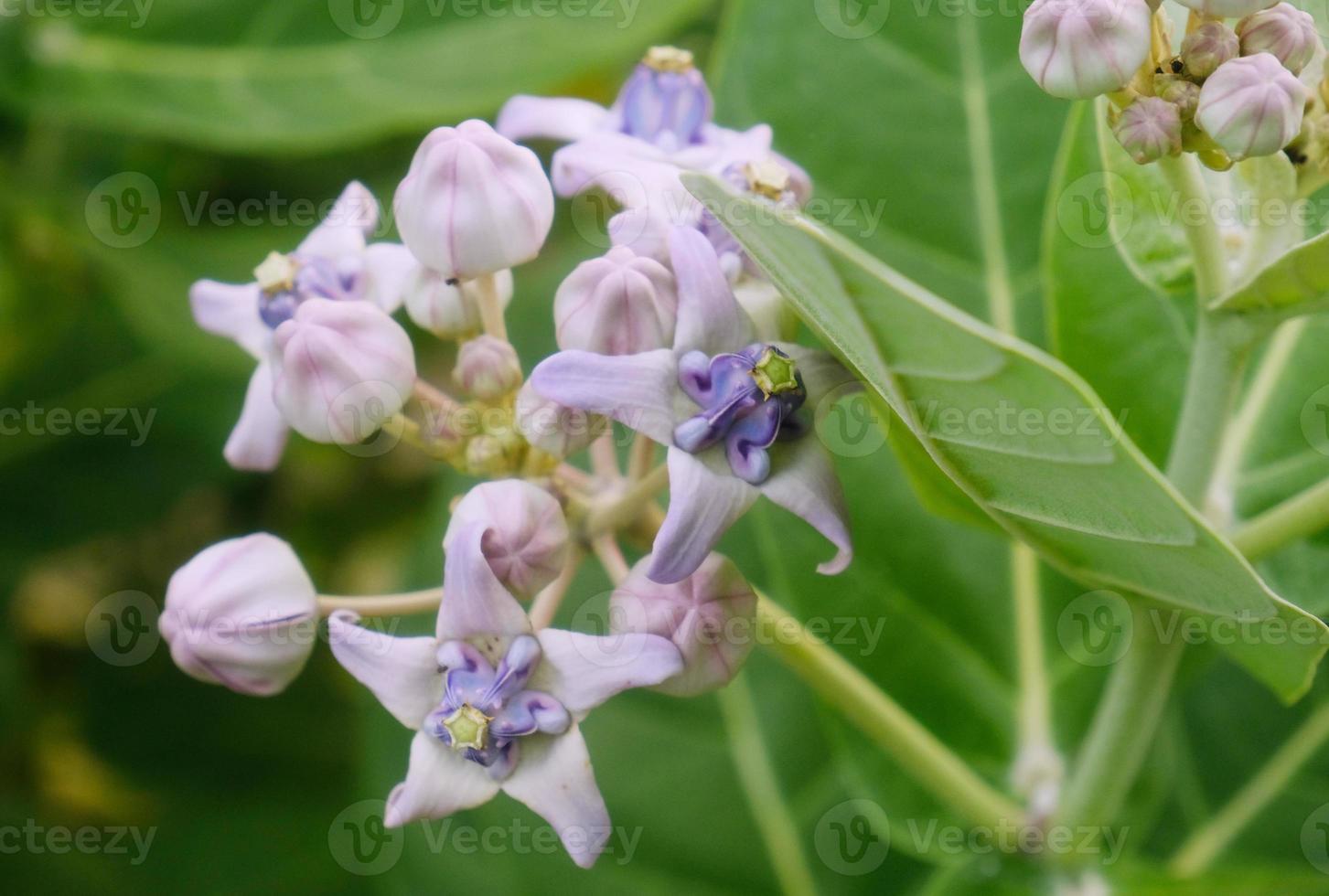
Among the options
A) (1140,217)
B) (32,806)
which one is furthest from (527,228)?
(32,806)

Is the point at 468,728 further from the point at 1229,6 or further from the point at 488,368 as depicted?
the point at 1229,6

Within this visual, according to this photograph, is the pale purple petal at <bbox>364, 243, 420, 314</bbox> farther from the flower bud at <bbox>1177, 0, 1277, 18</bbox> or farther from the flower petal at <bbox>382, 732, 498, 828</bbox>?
the flower bud at <bbox>1177, 0, 1277, 18</bbox>

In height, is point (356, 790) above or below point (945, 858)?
below

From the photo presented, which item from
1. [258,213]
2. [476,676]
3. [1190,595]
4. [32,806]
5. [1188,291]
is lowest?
[32,806]

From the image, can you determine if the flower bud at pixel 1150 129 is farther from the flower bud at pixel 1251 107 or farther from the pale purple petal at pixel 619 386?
the pale purple petal at pixel 619 386

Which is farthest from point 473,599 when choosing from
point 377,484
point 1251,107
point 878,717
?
point 377,484

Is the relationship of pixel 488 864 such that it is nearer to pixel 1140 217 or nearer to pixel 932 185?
pixel 932 185
